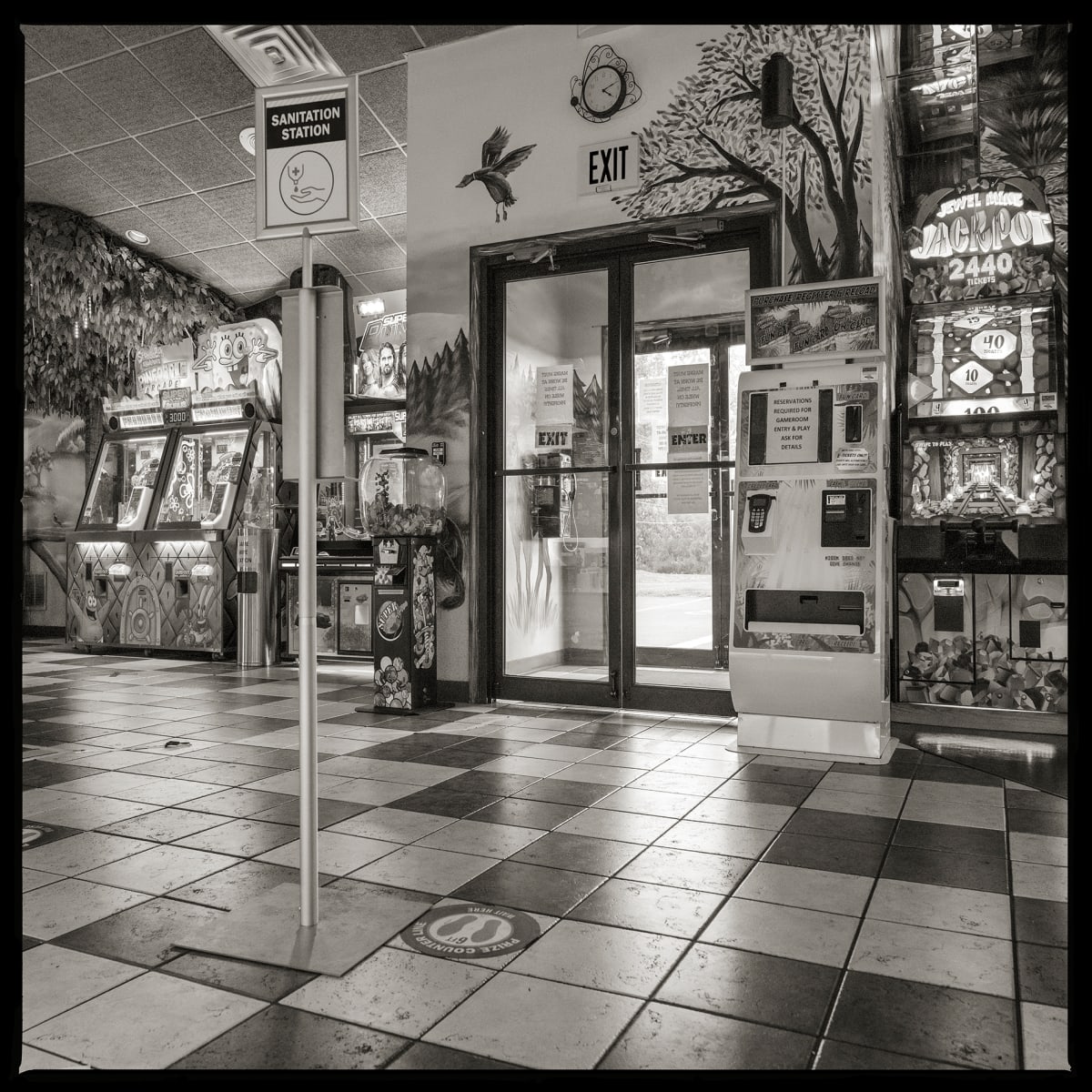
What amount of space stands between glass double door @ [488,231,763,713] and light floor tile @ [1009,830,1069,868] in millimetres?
2409

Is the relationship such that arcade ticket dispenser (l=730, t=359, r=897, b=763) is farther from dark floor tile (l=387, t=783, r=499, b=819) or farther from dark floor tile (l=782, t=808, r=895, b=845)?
dark floor tile (l=387, t=783, r=499, b=819)

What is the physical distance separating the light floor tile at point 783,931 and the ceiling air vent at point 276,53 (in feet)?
20.3

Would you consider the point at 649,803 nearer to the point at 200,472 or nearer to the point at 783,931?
the point at 783,931

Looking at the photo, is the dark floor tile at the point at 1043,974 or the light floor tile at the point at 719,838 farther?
the light floor tile at the point at 719,838

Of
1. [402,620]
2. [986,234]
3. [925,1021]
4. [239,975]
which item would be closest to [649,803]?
[925,1021]

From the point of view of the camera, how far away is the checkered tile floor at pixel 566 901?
1.85m

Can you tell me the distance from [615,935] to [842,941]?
0.57 m

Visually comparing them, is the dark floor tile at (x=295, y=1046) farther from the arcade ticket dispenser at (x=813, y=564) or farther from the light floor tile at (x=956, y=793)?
the arcade ticket dispenser at (x=813, y=564)

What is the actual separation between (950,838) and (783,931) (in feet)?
3.67

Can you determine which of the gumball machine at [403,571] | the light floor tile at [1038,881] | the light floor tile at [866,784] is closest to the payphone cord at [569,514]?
the gumball machine at [403,571]

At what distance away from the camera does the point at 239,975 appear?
2.15 meters

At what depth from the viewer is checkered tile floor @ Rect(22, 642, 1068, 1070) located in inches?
72.9

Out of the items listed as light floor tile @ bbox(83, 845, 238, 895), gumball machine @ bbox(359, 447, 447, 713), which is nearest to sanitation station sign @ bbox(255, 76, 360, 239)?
light floor tile @ bbox(83, 845, 238, 895)

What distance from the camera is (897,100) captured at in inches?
235
